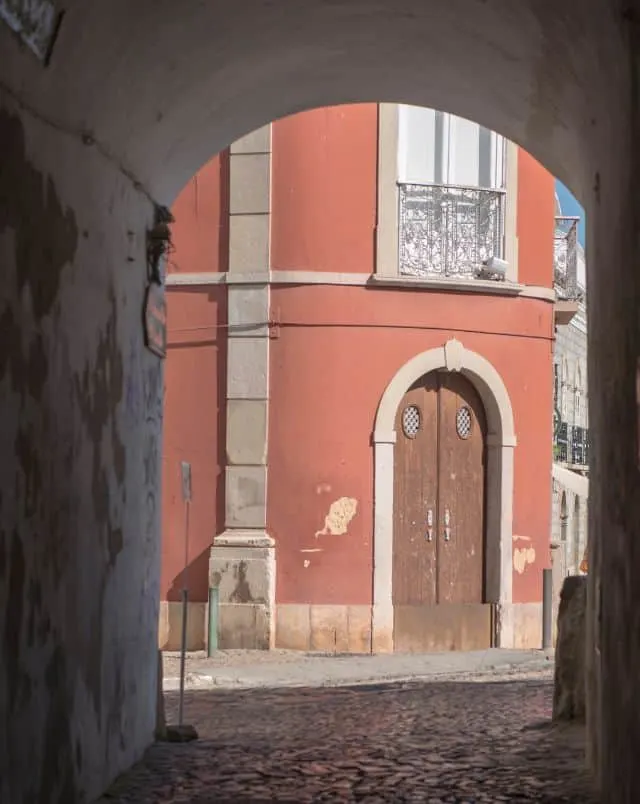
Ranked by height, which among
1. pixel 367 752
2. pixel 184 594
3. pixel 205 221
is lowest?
pixel 367 752

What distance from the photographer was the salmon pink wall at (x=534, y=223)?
17.2 m

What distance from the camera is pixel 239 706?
1074cm

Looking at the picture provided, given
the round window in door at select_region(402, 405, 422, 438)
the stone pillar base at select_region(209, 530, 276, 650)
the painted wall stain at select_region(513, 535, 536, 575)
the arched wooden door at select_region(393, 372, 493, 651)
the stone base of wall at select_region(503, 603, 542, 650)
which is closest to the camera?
the stone pillar base at select_region(209, 530, 276, 650)

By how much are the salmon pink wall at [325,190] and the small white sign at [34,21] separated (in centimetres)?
1090

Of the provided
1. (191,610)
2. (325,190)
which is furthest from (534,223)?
(191,610)

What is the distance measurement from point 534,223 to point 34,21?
42.1 feet

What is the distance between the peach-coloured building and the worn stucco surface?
7.67 metres

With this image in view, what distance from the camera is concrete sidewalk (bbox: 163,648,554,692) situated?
42.6ft

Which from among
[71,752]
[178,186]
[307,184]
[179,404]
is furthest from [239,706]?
[307,184]

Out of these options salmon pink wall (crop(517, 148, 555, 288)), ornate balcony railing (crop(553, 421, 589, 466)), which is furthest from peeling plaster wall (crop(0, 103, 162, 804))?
ornate balcony railing (crop(553, 421, 589, 466))

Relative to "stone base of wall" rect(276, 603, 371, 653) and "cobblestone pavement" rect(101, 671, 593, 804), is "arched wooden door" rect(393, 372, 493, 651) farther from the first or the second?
"cobblestone pavement" rect(101, 671, 593, 804)

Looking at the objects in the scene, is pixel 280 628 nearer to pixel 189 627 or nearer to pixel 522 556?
pixel 189 627

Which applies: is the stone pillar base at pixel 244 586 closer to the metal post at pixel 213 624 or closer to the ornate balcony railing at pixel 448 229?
the metal post at pixel 213 624

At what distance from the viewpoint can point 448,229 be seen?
16875mm
